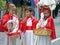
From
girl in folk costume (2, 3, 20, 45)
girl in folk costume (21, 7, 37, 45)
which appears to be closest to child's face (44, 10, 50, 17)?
girl in folk costume (21, 7, 37, 45)

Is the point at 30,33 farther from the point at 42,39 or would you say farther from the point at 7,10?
the point at 7,10

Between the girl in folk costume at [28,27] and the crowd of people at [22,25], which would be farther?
the girl in folk costume at [28,27]

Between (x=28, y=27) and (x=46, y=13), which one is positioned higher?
(x=46, y=13)

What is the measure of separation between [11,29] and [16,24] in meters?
0.17

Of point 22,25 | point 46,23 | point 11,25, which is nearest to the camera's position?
point 46,23

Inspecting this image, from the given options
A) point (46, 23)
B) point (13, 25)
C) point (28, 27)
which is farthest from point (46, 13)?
point (13, 25)

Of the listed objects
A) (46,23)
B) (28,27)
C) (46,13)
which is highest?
(46,13)

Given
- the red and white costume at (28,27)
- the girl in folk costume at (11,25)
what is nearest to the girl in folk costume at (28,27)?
the red and white costume at (28,27)

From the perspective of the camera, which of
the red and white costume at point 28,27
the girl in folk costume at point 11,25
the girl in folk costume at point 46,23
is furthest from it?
the red and white costume at point 28,27

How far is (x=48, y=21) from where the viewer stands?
7156 mm

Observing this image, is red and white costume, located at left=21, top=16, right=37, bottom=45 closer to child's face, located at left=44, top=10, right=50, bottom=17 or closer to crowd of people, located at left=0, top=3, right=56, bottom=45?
crowd of people, located at left=0, top=3, right=56, bottom=45

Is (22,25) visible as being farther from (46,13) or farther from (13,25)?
(46,13)

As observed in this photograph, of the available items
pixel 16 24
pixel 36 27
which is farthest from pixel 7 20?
pixel 36 27

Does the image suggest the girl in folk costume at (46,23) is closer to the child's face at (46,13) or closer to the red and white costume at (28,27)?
the child's face at (46,13)
